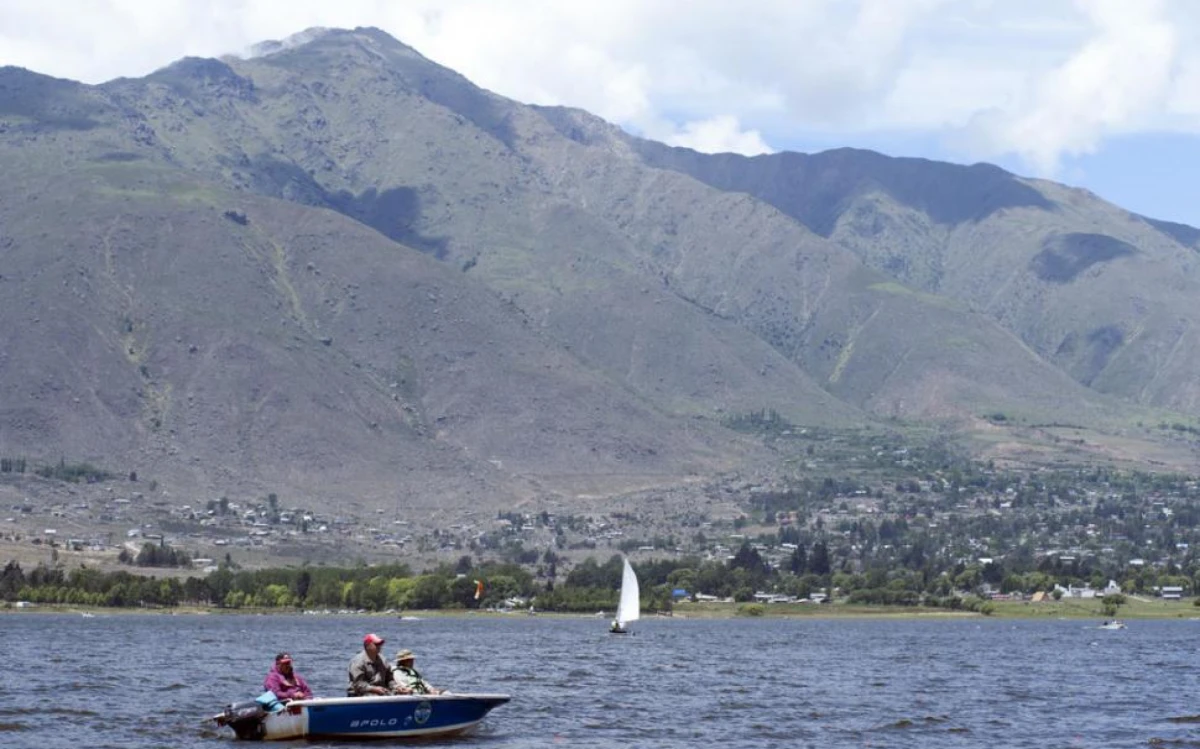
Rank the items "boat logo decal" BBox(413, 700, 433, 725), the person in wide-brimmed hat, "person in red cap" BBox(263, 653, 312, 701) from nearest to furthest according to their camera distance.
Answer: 1. "person in red cap" BBox(263, 653, 312, 701)
2. "boat logo decal" BBox(413, 700, 433, 725)
3. the person in wide-brimmed hat

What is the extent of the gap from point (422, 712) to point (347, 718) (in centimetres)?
362

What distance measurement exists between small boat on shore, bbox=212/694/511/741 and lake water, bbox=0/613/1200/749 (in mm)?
1234

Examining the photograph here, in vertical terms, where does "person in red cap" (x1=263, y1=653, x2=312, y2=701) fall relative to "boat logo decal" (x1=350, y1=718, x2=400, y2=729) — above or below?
above

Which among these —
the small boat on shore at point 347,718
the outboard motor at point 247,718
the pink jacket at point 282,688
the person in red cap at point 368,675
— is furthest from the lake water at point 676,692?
the pink jacket at point 282,688

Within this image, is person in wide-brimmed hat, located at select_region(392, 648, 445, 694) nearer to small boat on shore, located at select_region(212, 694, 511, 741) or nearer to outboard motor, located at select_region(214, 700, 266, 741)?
small boat on shore, located at select_region(212, 694, 511, 741)

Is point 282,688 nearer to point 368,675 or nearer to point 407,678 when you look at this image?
point 368,675

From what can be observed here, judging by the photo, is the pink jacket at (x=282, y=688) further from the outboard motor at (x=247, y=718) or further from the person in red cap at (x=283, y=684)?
the outboard motor at (x=247, y=718)

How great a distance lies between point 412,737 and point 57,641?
338 feet

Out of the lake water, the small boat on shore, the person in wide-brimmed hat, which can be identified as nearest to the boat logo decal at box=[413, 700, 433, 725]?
the small boat on shore

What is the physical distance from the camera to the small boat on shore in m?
89.4

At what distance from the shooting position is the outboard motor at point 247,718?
3551 inches

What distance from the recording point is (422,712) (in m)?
91.6

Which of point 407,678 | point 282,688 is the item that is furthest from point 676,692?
point 282,688

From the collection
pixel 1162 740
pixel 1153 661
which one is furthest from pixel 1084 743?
pixel 1153 661
